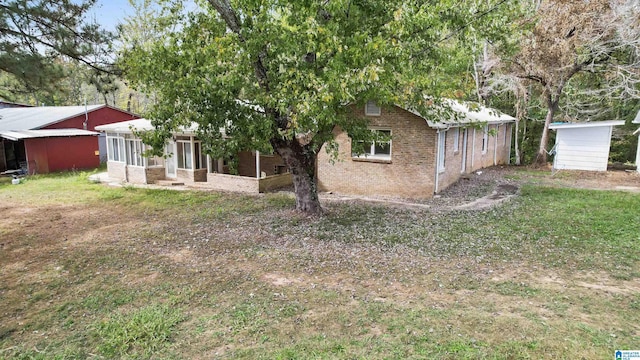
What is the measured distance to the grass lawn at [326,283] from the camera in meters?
5.22

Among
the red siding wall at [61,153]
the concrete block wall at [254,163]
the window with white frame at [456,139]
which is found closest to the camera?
the window with white frame at [456,139]

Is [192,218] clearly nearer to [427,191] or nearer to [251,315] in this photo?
[251,315]

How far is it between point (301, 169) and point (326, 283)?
4798mm

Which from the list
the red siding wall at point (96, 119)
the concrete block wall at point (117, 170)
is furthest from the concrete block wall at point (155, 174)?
the red siding wall at point (96, 119)

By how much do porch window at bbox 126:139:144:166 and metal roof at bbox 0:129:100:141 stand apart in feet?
21.0

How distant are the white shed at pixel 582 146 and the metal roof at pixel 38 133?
25670 millimetres

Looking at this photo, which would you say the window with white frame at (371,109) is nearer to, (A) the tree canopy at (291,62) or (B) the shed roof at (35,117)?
(A) the tree canopy at (291,62)

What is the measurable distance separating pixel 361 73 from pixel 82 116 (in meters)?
24.4

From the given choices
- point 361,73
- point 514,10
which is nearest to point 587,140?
point 514,10

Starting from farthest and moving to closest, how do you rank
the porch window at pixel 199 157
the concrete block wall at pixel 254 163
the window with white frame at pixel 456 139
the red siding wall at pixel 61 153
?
the red siding wall at pixel 61 153 → the concrete block wall at pixel 254 163 → the porch window at pixel 199 157 → the window with white frame at pixel 456 139

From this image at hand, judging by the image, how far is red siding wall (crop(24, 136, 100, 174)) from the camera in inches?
880

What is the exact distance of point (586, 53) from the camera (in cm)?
1762

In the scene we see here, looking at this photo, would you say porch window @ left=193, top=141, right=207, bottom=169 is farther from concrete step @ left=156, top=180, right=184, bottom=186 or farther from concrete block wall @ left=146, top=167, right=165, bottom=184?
concrete block wall @ left=146, top=167, right=165, bottom=184

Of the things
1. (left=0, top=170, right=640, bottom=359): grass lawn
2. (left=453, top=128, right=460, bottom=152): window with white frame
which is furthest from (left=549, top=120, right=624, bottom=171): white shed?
(left=0, top=170, right=640, bottom=359): grass lawn
